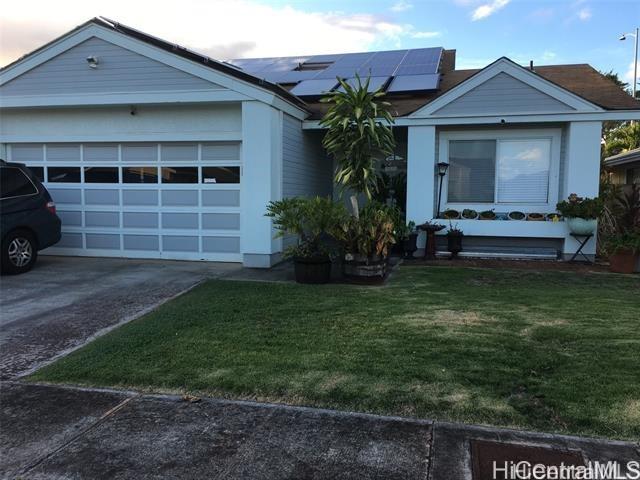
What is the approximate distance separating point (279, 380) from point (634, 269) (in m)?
7.34

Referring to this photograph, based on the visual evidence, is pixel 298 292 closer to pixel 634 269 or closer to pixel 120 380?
pixel 120 380

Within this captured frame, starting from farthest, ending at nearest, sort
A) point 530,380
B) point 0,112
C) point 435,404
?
point 0,112, point 530,380, point 435,404

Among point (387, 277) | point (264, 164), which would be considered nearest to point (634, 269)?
→ point (387, 277)

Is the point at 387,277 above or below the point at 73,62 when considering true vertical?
below

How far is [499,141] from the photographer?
34.0 feet

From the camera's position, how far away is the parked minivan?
26.2 ft

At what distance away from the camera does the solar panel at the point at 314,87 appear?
11508 mm

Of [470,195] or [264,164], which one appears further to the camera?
[470,195]

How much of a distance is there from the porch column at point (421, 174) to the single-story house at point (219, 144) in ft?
0.07

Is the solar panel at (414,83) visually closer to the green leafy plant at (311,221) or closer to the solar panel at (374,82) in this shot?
the solar panel at (374,82)

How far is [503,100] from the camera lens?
32.4 ft

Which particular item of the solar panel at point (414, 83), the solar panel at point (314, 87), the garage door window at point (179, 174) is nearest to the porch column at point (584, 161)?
the solar panel at point (414, 83)

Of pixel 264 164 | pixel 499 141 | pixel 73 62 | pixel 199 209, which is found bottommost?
pixel 199 209

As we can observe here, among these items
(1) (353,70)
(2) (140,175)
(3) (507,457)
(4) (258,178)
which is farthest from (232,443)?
(1) (353,70)
